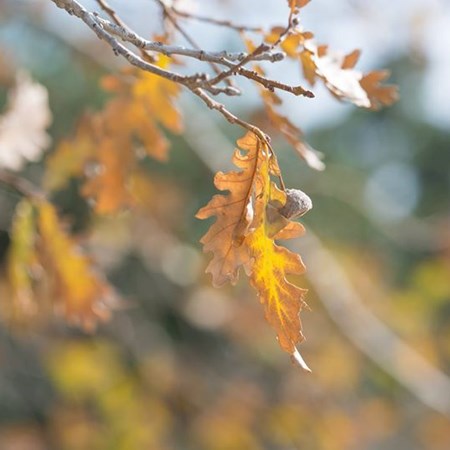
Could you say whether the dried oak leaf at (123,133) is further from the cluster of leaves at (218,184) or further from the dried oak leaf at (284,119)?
the dried oak leaf at (284,119)

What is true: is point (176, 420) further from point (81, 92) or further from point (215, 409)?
point (81, 92)

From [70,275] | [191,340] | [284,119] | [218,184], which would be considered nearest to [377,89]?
[284,119]

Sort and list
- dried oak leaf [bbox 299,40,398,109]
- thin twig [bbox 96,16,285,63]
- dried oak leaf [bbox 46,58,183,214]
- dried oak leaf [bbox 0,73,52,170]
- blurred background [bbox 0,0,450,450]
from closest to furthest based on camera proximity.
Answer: thin twig [bbox 96,16,285,63]
dried oak leaf [bbox 299,40,398,109]
dried oak leaf [bbox 46,58,183,214]
dried oak leaf [bbox 0,73,52,170]
blurred background [bbox 0,0,450,450]

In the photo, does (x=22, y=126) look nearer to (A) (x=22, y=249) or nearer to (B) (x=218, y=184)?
(A) (x=22, y=249)

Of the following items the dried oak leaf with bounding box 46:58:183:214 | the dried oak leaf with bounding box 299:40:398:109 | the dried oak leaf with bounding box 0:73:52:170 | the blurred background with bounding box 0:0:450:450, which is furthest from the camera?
the blurred background with bounding box 0:0:450:450

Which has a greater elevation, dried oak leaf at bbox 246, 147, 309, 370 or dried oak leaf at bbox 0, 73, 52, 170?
dried oak leaf at bbox 246, 147, 309, 370

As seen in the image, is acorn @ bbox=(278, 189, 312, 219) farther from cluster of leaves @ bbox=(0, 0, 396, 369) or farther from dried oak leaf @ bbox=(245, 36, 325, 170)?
dried oak leaf @ bbox=(245, 36, 325, 170)

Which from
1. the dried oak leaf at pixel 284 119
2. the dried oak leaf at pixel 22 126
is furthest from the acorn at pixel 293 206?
the dried oak leaf at pixel 22 126

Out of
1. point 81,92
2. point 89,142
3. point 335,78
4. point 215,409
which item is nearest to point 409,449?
point 215,409

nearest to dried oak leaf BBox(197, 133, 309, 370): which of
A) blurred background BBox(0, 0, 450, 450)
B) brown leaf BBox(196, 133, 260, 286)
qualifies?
brown leaf BBox(196, 133, 260, 286)
